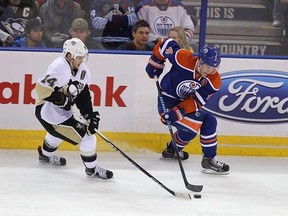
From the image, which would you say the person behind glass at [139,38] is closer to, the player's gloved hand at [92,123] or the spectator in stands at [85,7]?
the spectator in stands at [85,7]

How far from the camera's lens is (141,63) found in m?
5.98

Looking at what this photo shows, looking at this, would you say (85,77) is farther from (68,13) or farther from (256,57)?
(256,57)

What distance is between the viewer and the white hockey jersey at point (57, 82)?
5.05 meters

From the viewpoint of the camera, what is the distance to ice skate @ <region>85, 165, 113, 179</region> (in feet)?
17.0

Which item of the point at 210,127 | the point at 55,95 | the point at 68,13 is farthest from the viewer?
the point at 68,13

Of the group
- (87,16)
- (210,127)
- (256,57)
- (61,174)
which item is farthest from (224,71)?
(61,174)

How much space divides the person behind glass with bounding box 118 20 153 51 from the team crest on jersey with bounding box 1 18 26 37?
71cm

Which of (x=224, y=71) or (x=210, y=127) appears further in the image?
(x=224, y=71)

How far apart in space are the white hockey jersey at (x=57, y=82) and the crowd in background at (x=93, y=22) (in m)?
0.81

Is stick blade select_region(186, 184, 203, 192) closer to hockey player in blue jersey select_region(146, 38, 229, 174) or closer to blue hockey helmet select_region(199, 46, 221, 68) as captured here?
hockey player in blue jersey select_region(146, 38, 229, 174)

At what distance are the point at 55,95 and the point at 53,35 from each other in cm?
104

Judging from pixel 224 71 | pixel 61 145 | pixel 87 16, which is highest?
pixel 87 16

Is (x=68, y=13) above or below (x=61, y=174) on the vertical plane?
above

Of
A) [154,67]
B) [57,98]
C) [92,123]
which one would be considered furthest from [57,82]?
[154,67]
